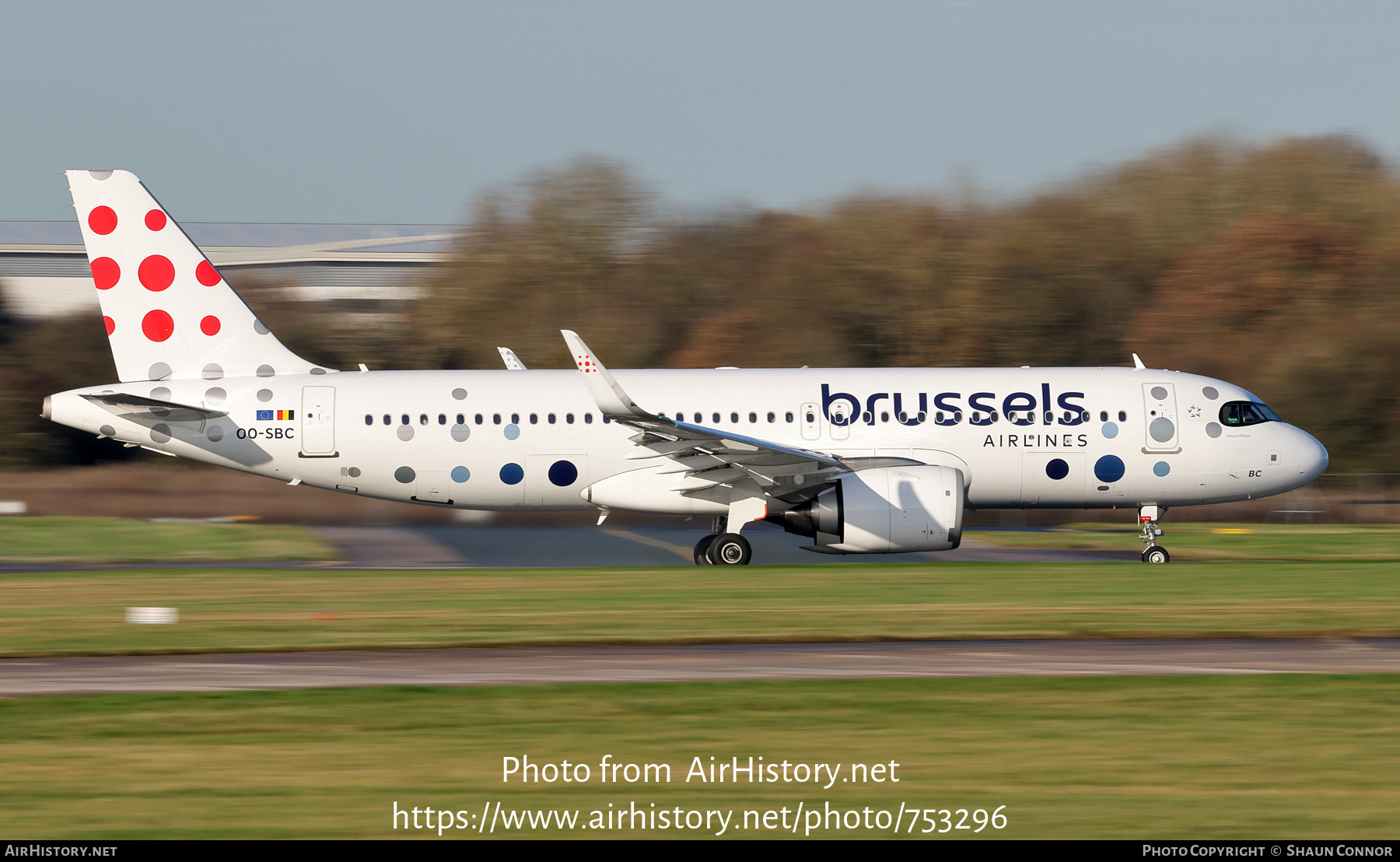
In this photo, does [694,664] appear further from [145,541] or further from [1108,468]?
[145,541]

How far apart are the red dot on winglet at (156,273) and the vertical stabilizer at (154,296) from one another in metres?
0.02

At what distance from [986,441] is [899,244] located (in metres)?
28.0

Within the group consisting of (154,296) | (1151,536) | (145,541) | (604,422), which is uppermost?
(154,296)

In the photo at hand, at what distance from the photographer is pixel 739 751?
10945mm

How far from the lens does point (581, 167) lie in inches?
2234

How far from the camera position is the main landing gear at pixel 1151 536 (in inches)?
1059

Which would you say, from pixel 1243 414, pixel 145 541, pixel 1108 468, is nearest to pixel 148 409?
pixel 145 541

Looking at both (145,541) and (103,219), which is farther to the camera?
(145,541)

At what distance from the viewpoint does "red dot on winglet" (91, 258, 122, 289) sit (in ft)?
94.0

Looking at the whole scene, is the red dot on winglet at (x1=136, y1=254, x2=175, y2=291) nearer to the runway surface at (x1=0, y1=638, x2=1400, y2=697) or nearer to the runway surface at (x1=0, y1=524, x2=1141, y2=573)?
the runway surface at (x1=0, y1=524, x2=1141, y2=573)

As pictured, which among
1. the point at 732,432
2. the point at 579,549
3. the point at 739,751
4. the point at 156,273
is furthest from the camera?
the point at 579,549

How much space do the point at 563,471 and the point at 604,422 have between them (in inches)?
48.4

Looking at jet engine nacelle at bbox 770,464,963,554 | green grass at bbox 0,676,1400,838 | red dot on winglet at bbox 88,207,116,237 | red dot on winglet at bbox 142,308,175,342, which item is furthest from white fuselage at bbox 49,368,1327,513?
green grass at bbox 0,676,1400,838

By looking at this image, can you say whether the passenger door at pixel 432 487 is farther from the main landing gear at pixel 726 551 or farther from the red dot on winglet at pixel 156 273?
the red dot on winglet at pixel 156 273
